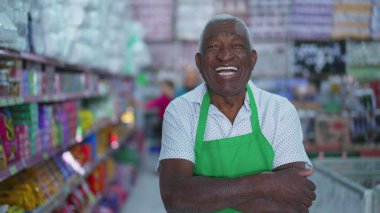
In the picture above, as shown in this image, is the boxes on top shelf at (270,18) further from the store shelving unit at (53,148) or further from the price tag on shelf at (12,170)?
the price tag on shelf at (12,170)

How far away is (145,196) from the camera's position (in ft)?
24.6

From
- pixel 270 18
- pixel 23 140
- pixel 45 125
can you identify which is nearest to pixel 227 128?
pixel 23 140

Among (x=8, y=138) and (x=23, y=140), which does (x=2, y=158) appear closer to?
(x=8, y=138)

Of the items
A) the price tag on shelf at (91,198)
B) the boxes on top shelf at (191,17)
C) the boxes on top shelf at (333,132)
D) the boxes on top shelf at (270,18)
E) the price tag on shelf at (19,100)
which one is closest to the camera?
the price tag on shelf at (19,100)

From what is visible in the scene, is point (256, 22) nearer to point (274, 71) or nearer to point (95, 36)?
point (274, 71)

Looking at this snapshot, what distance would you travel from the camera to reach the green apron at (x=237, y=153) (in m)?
2.14

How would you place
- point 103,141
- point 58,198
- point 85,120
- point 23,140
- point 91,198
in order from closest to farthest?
point 23,140
point 58,198
point 91,198
point 85,120
point 103,141

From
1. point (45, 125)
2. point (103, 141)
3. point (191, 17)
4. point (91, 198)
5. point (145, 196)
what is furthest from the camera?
point (191, 17)

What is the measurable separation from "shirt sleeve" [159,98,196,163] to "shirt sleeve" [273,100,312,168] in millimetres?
334

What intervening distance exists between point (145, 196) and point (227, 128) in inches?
217

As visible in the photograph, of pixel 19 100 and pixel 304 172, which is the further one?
pixel 19 100

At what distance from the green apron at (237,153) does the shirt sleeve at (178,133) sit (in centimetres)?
4

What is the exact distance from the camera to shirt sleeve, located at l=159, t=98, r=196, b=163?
209cm

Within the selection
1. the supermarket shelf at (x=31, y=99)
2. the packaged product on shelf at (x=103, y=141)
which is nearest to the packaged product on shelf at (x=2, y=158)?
the supermarket shelf at (x=31, y=99)
